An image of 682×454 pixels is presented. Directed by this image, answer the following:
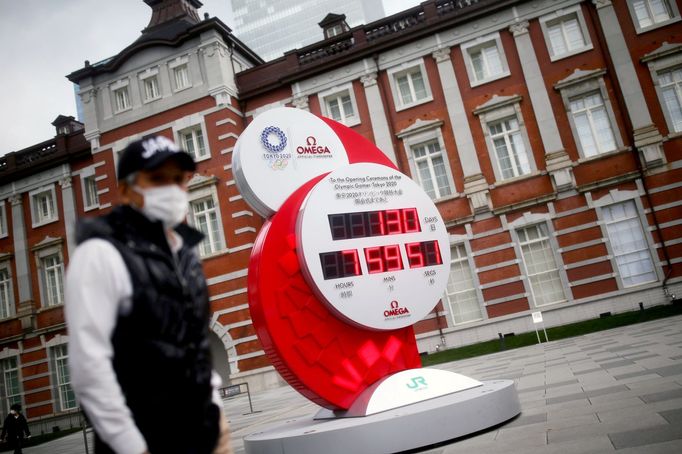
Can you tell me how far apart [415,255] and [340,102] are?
16230 mm

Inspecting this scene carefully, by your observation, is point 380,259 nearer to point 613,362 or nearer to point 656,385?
point 656,385

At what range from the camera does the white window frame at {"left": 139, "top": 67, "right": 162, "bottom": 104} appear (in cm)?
2352

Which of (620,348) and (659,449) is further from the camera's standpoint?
(620,348)

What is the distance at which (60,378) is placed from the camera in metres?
23.9

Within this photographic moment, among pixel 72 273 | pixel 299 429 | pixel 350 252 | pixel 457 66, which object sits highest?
pixel 457 66

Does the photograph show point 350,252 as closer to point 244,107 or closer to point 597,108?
point 597,108

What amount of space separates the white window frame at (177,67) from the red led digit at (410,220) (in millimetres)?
18249

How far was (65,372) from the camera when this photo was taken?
23.8 m

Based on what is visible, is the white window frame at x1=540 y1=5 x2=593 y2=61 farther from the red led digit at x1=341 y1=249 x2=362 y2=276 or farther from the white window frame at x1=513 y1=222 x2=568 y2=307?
the red led digit at x1=341 y1=249 x2=362 y2=276

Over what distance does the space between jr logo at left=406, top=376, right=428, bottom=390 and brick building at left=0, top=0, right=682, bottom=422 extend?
13.5 metres

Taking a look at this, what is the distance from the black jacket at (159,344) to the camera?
1868 millimetres

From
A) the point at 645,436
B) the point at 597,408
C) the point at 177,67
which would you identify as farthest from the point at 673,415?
the point at 177,67

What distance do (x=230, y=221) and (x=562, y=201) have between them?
12.8m

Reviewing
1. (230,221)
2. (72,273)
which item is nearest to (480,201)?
(230,221)
